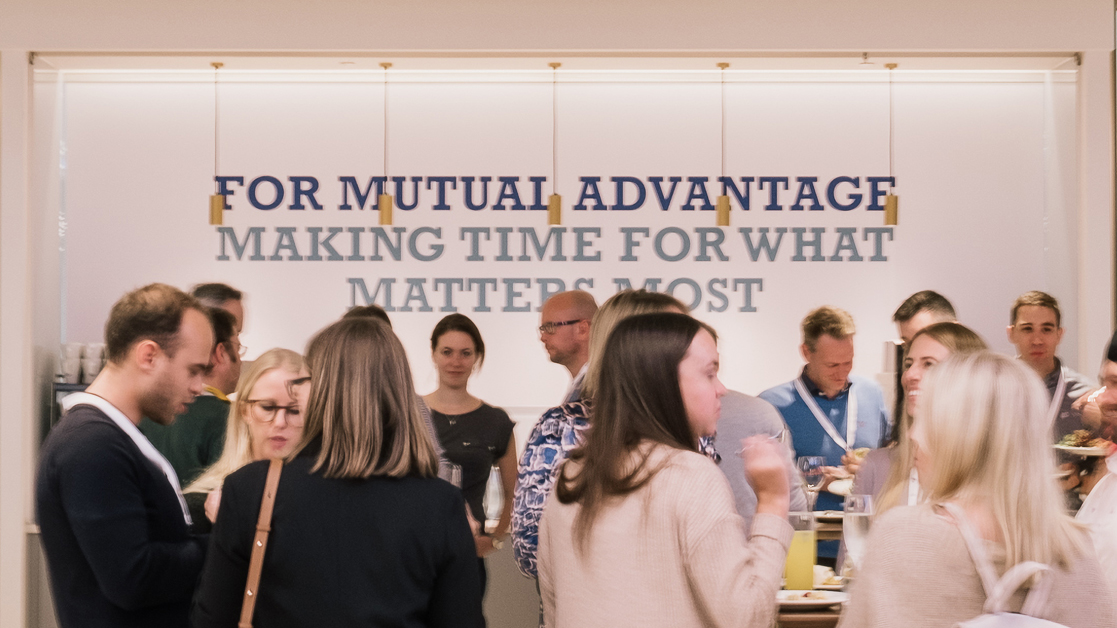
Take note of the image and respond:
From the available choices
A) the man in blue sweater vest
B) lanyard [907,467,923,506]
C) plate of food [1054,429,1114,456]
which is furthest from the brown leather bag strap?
the man in blue sweater vest

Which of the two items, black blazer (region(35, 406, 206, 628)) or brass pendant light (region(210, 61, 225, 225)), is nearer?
black blazer (region(35, 406, 206, 628))

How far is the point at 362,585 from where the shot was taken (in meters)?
1.96

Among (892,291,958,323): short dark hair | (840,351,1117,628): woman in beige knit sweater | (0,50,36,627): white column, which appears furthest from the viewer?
(0,50,36,627): white column

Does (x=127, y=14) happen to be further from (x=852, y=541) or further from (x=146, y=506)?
(x=852, y=541)

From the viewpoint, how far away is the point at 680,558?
190 cm

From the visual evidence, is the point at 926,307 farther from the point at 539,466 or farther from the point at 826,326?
the point at 539,466

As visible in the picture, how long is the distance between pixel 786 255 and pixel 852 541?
376cm

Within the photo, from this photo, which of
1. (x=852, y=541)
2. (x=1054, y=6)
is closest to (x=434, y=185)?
(x=1054, y=6)

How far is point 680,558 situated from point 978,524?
52cm

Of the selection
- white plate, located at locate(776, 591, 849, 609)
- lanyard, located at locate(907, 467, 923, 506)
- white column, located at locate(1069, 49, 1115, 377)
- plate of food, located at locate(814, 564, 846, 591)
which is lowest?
plate of food, located at locate(814, 564, 846, 591)

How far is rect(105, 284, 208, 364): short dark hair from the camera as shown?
2.37 meters

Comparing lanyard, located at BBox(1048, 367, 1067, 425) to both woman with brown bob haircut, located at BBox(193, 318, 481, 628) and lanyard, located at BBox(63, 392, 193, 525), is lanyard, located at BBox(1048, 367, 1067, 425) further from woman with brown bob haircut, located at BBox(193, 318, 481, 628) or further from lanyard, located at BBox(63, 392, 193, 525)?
lanyard, located at BBox(63, 392, 193, 525)

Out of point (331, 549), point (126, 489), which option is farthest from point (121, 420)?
point (331, 549)

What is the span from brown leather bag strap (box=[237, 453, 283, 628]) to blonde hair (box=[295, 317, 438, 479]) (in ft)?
0.25
